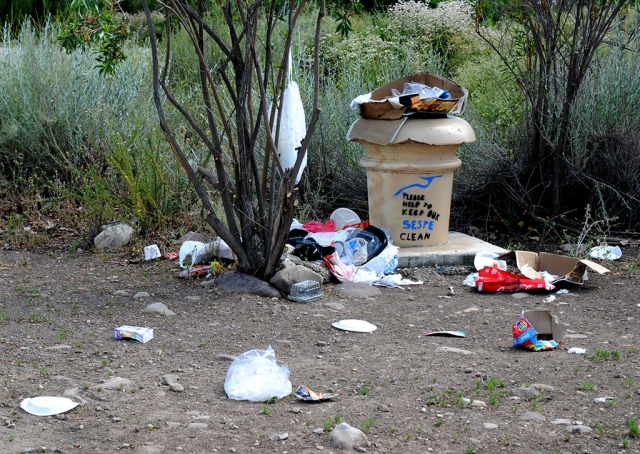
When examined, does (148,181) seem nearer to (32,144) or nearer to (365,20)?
(32,144)

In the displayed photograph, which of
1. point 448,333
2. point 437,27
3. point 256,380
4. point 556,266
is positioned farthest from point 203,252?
point 437,27

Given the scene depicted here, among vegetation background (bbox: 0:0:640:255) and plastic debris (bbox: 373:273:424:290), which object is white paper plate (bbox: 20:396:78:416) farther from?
vegetation background (bbox: 0:0:640:255)

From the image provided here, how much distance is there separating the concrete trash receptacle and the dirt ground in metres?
0.49

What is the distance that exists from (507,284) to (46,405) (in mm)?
3056

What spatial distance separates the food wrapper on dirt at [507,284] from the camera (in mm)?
5070

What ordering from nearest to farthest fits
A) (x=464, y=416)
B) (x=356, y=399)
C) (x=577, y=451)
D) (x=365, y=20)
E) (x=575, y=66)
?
(x=577, y=451), (x=464, y=416), (x=356, y=399), (x=575, y=66), (x=365, y=20)

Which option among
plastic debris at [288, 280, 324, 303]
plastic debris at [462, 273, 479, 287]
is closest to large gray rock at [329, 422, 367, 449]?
plastic debris at [288, 280, 324, 303]

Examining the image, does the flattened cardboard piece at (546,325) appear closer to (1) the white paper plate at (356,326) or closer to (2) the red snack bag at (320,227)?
(1) the white paper plate at (356,326)

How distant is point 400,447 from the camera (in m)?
2.84

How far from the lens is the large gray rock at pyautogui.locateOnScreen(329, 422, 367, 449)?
2.82 metres

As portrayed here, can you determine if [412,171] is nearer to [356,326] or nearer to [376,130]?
[376,130]

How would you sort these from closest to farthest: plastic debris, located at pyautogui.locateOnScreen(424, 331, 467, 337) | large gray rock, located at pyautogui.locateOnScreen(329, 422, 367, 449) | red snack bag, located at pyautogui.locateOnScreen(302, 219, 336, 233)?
large gray rock, located at pyautogui.locateOnScreen(329, 422, 367, 449), plastic debris, located at pyautogui.locateOnScreen(424, 331, 467, 337), red snack bag, located at pyautogui.locateOnScreen(302, 219, 336, 233)

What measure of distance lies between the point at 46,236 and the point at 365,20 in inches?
372

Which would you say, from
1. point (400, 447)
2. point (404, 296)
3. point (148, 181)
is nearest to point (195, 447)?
point (400, 447)
